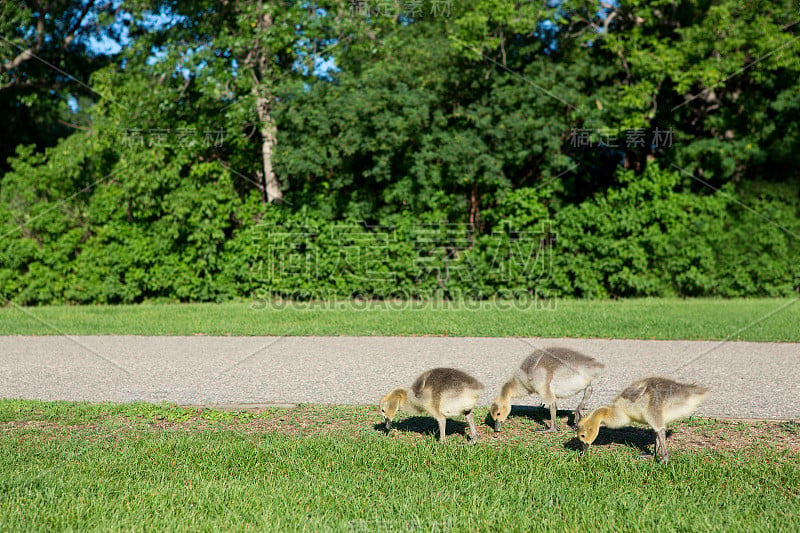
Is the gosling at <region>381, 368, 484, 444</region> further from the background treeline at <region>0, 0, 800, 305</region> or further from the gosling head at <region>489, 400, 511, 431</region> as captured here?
the background treeline at <region>0, 0, 800, 305</region>

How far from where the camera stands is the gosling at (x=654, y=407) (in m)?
4.77

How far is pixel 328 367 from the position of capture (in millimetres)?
8672

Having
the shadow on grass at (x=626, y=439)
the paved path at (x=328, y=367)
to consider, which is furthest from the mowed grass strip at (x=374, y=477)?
the paved path at (x=328, y=367)

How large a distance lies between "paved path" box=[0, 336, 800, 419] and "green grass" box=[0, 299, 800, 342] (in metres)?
0.57

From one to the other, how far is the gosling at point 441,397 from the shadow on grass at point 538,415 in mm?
798

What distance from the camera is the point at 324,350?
394 inches

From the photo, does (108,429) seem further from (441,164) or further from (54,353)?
(441,164)

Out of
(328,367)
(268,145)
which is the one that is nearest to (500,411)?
(328,367)

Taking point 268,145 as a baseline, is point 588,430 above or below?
below

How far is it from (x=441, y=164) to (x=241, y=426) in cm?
1125

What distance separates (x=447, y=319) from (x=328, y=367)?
14.4ft

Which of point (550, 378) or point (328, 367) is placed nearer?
point (550, 378)

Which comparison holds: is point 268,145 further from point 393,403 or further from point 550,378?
point 550,378

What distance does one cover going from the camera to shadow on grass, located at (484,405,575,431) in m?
5.97
